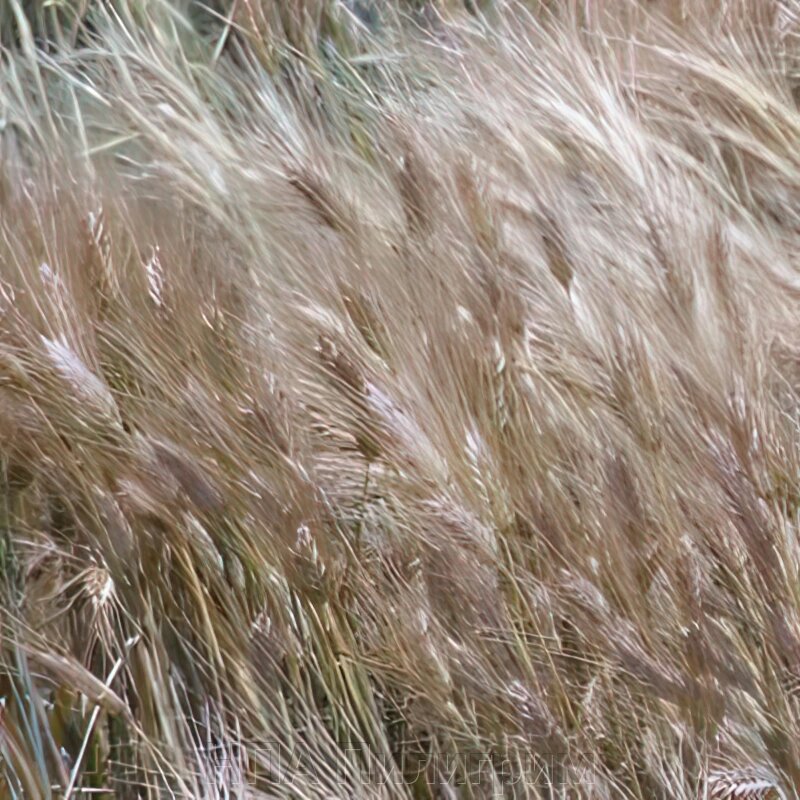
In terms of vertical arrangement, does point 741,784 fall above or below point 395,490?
below

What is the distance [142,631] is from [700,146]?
807mm

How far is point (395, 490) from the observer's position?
974 millimetres

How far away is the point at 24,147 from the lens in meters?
1.38

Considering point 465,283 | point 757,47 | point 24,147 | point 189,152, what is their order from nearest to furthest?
point 465,283, point 189,152, point 24,147, point 757,47

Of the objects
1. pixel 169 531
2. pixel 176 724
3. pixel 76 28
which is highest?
pixel 76 28

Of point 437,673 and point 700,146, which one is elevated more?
point 700,146

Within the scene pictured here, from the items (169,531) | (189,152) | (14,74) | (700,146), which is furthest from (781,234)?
(14,74)

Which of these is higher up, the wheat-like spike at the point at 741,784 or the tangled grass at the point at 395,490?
the tangled grass at the point at 395,490

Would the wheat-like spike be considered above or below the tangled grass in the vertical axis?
below

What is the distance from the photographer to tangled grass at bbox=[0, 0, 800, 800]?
Answer: 91cm

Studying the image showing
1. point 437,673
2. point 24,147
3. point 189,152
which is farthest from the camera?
point 24,147

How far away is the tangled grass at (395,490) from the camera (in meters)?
0.91

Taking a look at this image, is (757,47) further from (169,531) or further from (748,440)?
(169,531)

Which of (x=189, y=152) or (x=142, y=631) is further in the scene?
(x=189, y=152)
